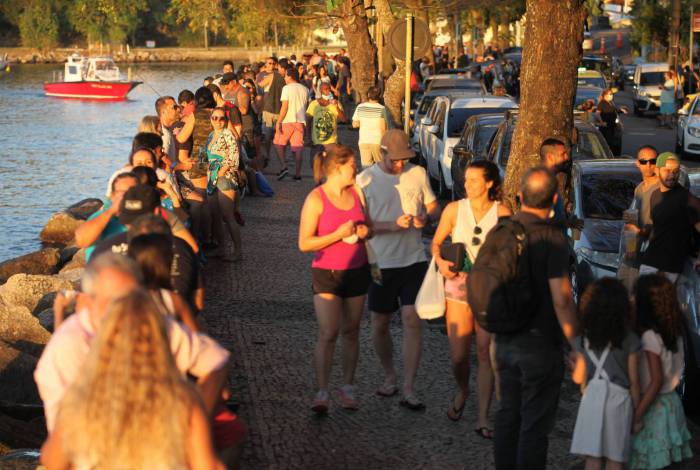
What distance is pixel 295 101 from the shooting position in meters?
20.2

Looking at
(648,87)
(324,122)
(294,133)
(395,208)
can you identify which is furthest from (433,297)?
(648,87)

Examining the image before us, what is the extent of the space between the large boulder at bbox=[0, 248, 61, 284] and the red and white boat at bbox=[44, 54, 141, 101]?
5659 cm

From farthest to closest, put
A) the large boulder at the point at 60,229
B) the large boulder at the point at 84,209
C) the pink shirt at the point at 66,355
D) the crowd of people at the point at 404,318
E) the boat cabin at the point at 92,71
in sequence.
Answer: the boat cabin at the point at 92,71
the large boulder at the point at 84,209
the large boulder at the point at 60,229
the pink shirt at the point at 66,355
the crowd of people at the point at 404,318

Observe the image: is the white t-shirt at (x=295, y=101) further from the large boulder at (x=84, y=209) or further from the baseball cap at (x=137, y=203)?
the baseball cap at (x=137, y=203)

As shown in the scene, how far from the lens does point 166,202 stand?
978cm

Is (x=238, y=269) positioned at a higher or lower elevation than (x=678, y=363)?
lower

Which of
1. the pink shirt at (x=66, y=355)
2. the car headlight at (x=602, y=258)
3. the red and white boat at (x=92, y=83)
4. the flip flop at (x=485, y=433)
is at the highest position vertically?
the pink shirt at (x=66, y=355)

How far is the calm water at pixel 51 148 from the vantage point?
29.8 meters

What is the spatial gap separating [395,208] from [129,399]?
4.73 meters

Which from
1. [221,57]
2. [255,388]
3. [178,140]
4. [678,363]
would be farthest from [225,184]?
[221,57]

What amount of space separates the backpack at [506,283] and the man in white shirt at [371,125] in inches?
435

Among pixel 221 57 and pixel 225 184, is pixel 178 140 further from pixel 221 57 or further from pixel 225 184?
pixel 221 57

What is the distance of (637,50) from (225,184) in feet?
237

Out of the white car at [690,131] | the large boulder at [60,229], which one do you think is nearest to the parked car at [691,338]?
the large boulder at [60,229]
